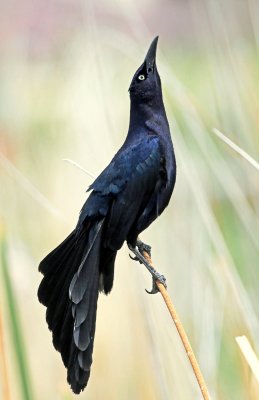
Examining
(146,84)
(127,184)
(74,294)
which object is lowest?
(74,294)

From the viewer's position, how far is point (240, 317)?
1603mm

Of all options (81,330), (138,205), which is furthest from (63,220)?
(81,330)

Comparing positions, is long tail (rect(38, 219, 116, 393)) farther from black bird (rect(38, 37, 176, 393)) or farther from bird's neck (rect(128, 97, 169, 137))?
bird's neck (rect(128, 97, 169, 137))

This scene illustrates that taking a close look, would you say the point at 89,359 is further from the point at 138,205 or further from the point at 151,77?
the point at 151,77

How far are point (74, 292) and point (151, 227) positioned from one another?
0.59 meters

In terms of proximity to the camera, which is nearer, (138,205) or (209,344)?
(138,205)

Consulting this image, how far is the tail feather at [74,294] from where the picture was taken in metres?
1.22

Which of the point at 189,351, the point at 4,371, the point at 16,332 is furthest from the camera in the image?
the point at 4,371

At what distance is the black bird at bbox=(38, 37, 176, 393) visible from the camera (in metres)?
1.26

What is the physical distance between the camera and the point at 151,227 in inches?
72.6

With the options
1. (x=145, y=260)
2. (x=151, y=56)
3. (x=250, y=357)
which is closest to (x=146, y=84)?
(x=151, y=56)

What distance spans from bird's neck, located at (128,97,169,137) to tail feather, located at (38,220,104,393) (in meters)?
0.15

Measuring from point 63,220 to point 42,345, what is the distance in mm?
324

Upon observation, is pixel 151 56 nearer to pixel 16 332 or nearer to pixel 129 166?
pixel 129 166
